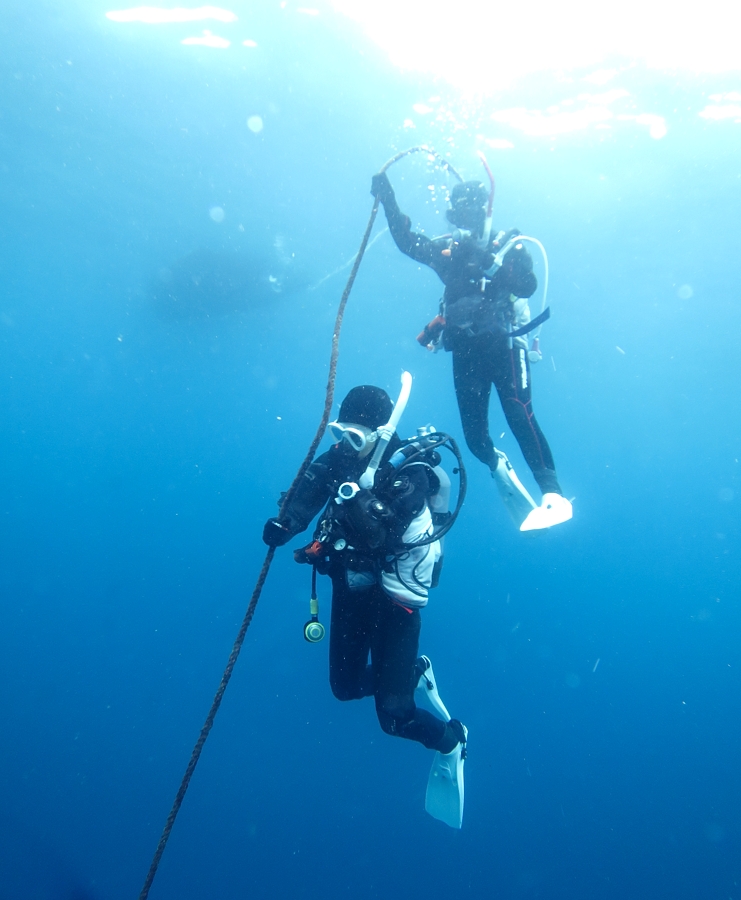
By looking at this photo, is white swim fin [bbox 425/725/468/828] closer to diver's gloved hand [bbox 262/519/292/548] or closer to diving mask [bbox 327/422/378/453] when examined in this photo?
diver's gloved hand [bbox 262/519/292/548]

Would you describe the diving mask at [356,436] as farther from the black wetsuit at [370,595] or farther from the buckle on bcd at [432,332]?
the buckle on bcd at [432,332]

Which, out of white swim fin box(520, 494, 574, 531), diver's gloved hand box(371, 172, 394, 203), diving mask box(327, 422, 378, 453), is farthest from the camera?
diver's gloved hand box(371, 172, 394, 203)

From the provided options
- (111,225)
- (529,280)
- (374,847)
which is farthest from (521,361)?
(111,225)

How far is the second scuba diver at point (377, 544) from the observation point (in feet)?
10.4

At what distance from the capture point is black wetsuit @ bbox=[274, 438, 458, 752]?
3.28 meters

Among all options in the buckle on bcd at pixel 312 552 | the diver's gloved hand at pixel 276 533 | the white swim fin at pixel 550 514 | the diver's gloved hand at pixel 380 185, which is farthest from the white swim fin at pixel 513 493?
the diver's gloved hand at pixel 380 185

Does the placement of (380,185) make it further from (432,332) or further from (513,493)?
(513,493)

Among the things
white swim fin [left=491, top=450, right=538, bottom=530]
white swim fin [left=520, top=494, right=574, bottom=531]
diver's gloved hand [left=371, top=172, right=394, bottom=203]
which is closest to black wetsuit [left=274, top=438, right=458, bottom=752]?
white swim fin [left=520, top=494, right=574, bottom=531]

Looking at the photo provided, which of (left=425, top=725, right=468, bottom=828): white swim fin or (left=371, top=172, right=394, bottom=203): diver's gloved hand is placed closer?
(left=371, top=172, right=394, bottom=203): diver's gloved hand

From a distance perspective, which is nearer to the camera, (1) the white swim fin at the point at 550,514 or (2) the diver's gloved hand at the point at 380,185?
(1) the white swim fin at the point at 550,514

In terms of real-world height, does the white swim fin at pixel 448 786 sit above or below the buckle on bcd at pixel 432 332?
below

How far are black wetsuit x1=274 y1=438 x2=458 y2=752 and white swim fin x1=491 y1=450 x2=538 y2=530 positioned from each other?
1.67 meters

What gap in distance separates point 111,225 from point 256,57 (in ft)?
35.3

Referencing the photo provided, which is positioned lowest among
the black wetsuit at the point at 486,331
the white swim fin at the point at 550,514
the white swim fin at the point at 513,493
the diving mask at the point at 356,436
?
the diving mask at the point at 356,436
